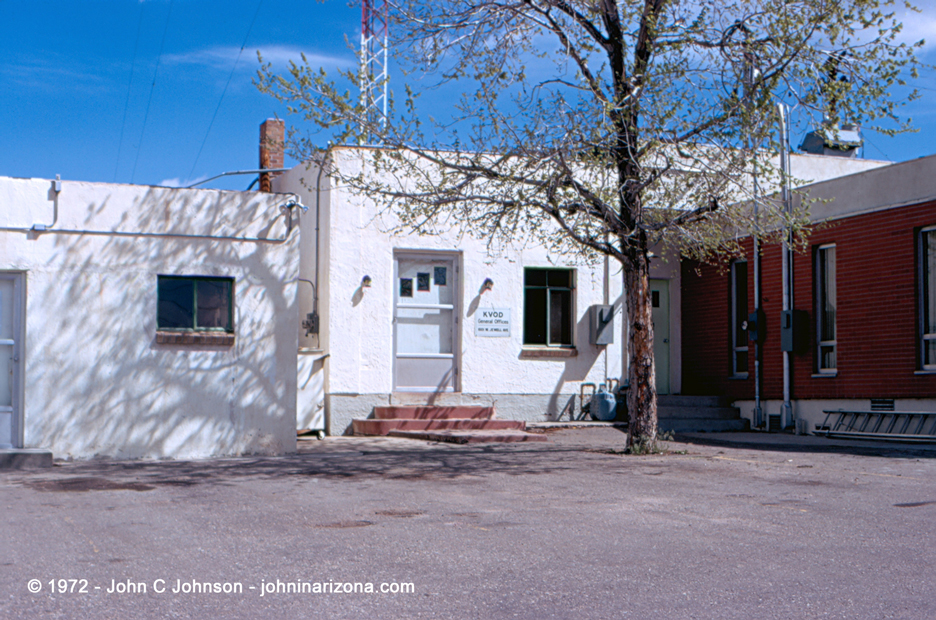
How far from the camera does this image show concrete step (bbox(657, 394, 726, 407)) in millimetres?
17828

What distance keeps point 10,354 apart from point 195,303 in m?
2.19

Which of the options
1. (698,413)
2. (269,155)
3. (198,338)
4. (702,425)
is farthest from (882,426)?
(269,155)

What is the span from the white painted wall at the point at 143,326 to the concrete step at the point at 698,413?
7.54 m

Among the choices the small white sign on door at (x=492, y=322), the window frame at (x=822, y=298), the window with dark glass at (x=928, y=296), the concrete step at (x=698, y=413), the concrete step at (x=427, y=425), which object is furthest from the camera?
the concrete step at (x=698, y=413)

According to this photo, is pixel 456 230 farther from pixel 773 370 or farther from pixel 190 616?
pixel 190 616

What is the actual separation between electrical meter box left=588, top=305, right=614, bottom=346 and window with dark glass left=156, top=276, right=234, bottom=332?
7.27 m

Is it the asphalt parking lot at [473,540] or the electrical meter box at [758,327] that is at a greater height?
the electrical meter box at [758,327]

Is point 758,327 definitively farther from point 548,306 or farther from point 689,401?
point 548,306

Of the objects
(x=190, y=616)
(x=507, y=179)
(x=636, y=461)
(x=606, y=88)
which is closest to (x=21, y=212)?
(x=507, y=179)

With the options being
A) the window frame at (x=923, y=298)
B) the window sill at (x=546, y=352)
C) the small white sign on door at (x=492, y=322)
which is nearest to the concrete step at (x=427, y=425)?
the window sill at (x=546, y=352)

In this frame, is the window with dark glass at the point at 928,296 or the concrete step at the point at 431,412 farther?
the concrete step at the point at 431,412

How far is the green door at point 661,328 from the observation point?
19.0 metres

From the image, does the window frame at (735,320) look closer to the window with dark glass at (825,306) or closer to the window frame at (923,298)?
the window with dark glass at (825,306)

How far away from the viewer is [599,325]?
17.4 meters
